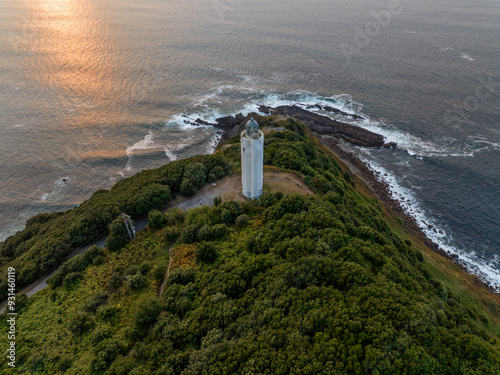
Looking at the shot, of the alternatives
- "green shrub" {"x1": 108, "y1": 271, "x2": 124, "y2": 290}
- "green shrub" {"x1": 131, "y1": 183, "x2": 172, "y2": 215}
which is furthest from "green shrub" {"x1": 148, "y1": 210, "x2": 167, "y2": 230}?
"green shrub" {"x1": 108, "y1": 271, "x2": 124, "y2": 290}

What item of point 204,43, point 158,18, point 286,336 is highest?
point 158,18

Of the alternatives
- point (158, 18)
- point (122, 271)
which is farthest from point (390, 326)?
point (158, 18)

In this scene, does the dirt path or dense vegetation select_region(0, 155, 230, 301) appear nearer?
dense vegetation select_region(0, 155, 230, 301)

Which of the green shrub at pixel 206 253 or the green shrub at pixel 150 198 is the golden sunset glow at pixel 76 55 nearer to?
the green shrub at pixel 150 198

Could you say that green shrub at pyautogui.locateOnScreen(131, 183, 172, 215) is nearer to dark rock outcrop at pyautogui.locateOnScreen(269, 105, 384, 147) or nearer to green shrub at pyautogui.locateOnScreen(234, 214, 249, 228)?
green shrub at pyautogui.locateOnScreen(234, 214, 249, 228)

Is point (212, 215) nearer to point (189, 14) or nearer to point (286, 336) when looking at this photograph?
point (286, 336)

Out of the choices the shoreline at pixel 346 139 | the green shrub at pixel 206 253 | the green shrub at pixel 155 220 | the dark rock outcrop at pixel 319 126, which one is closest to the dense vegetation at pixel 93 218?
the green shrub at pixel 155 220
